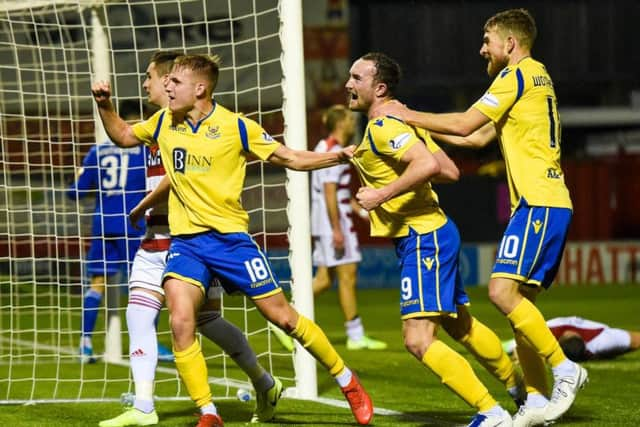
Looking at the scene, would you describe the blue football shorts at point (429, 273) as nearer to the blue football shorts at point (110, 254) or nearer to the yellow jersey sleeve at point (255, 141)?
the yellow jersey sleeve at point (255, 141)

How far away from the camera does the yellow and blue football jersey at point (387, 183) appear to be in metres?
5.23

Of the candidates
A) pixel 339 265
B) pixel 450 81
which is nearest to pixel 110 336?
pixel 339 265

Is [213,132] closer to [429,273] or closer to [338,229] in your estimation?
[429,273]

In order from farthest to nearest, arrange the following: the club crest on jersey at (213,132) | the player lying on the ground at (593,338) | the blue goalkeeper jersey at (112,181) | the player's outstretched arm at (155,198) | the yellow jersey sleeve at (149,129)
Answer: the blue goalkeeper jersey at (112,181)
the player lying on the ground at (593,338)
the player's outstretched arm at (155,198)
the yellow jersey sleeve at (149,129)
the club crest on jersey at (213,132)

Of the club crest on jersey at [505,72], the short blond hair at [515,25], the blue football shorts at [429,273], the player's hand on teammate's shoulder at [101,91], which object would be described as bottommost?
the blue football shorts at [429,273]

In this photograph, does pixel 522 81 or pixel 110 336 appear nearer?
pixel 522 81

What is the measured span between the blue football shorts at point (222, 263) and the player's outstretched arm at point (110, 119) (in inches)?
22.7

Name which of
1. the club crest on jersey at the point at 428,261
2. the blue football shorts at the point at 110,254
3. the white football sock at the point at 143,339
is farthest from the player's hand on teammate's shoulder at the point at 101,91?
the blue football shorts at the point at 110,254

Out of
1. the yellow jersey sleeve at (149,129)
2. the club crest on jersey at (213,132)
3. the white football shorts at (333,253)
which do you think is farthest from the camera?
the white football shorts at (333,253)

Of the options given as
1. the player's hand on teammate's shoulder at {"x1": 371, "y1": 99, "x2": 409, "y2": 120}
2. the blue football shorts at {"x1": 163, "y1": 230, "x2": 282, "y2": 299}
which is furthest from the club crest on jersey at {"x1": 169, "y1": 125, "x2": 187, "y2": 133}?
the player's hand on teammate's shoulder at {"x1": 371, "y1": 99, "x2": 409, "y2": 120}

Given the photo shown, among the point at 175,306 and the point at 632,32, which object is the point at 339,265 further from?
the point at 632,32

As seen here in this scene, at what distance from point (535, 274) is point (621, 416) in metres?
1.07

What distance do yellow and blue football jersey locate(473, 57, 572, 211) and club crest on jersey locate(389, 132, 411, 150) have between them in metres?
0.39

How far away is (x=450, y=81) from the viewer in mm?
21922
